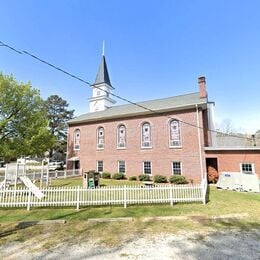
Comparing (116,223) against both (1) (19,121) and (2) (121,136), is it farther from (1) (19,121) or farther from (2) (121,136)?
(1) (19,121)

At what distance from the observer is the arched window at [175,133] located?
20052 millimetres

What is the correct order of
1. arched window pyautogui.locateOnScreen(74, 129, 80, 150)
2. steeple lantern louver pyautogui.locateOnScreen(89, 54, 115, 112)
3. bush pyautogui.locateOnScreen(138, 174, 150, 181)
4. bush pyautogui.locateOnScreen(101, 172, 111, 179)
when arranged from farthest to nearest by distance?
steeple lantern louver pyautogui.locateOnScreen(89, 54, 115, 112), arched window pyautogui.locateOnScreen(74, 129, 80, 150), bush pyautogui.locateOnScreen(101, 172, 111, 179), bush pyautogui.locateOnScreen(138, 174, 150, 181)

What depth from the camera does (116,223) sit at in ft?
24.4

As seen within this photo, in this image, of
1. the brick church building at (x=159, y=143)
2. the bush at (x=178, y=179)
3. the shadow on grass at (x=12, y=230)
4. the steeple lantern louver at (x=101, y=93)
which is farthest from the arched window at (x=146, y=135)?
the shadow on grass at (x=12, y=230)

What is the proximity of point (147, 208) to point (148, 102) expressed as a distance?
59.2 ft

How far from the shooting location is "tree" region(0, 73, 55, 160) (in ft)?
63.8

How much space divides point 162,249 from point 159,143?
16.0 meters

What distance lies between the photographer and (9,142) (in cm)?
1962

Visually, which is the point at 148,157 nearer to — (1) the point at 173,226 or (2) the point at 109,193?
(2) the point at 109,193

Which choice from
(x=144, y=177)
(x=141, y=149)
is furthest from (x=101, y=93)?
(x=144, y=177)

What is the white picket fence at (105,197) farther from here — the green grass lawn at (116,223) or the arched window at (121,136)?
the arched window at (121,136)

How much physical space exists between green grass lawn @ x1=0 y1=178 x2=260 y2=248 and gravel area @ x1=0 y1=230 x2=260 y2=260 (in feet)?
1.65

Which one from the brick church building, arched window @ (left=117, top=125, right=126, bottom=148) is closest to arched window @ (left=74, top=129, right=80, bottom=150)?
the brick church building

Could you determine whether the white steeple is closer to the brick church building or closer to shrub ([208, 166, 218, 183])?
the brick church building
